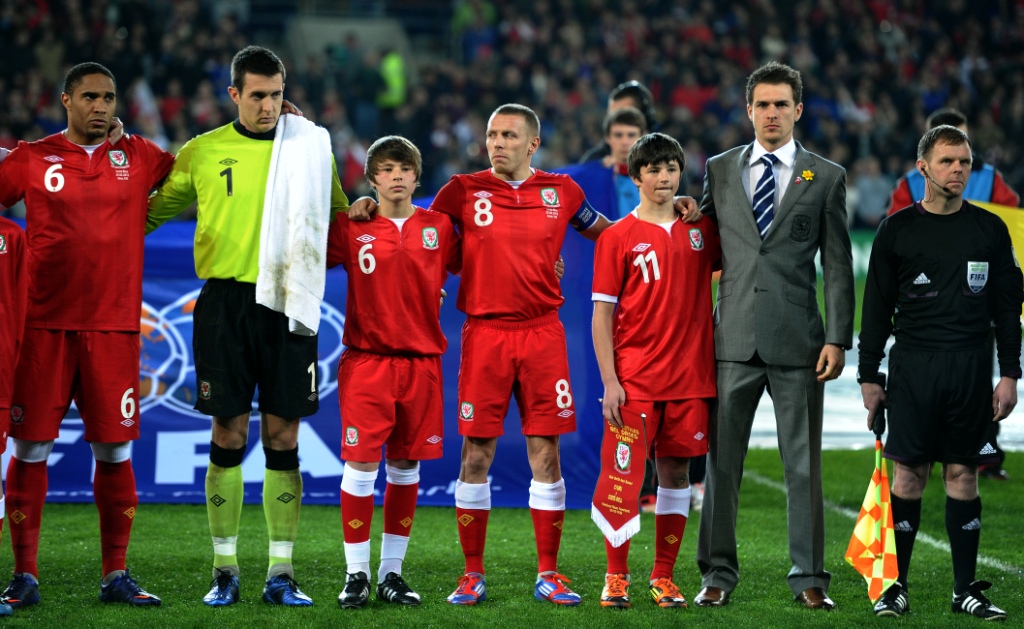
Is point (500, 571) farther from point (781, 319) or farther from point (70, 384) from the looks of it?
point (70, 384)

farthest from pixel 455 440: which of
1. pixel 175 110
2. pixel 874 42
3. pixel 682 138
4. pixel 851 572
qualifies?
pixel 874 42

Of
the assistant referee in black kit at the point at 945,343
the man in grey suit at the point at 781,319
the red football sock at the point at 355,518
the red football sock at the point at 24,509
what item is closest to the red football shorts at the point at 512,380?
the red football sock at the point at 355,518

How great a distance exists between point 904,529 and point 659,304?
134 centimetres

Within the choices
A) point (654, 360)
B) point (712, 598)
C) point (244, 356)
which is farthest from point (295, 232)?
point (712, 598)

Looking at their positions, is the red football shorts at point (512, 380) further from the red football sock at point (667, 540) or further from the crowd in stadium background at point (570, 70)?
the crowd in stadium background at point (570, 70)

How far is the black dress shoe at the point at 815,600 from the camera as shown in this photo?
189 inches

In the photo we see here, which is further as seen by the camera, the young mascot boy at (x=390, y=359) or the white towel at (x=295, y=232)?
the young mascot boy at (x=390, y=359)

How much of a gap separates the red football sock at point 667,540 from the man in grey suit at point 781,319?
0.43ft

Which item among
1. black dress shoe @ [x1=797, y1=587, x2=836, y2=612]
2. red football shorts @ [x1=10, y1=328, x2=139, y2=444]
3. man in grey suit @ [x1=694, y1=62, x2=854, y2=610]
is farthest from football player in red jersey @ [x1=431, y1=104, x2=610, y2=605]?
red football shorts @ [x1=10, y1=328, x2=139, y2=444]

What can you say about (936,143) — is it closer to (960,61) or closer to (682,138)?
(682,138)

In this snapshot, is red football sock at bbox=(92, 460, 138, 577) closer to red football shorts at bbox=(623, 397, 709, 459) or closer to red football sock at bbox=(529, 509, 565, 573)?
red football sock at bbox=(529, 509, 565, 573)

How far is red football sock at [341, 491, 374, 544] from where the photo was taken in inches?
193

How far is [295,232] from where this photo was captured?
15.8 ft

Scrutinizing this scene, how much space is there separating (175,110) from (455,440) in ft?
37.6
